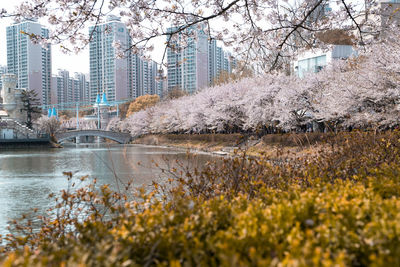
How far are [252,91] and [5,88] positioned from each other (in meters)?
46.8

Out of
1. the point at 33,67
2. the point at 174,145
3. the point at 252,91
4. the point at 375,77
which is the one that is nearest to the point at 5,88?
the point at 33,67

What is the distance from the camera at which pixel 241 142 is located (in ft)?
95.7

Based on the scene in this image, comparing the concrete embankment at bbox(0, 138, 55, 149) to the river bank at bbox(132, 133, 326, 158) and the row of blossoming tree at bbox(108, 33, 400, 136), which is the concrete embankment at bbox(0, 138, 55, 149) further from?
the row of blossoming tree at bbox(108, 33, 400, 136)

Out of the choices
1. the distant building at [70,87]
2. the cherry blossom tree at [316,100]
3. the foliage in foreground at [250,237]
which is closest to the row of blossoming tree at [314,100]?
the cherry blossom tree at [316,100]

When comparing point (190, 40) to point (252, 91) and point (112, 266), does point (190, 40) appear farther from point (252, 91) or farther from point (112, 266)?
point (252, 91)

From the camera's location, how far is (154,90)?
108 m

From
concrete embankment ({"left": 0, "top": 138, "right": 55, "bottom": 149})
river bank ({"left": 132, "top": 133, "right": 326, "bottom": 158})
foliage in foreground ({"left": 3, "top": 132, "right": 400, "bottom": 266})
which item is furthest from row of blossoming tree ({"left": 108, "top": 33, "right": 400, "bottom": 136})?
concrete embankment ({"left": 0, "top": 138, "right": 55, "bottom": 149})

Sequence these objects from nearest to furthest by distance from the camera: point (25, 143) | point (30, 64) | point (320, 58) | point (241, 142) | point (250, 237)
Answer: point (250, 237), point (241, 142), point (320, 58), point (25, 143), point (30, 64)

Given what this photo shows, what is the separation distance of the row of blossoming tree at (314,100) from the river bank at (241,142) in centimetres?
104

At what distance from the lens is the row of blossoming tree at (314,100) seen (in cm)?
1719

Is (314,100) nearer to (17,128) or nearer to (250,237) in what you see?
(250,237)

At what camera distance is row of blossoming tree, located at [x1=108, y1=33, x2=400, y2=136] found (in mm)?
17188

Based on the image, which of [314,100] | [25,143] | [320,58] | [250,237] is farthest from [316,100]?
[25,143]

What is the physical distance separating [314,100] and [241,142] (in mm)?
7260
